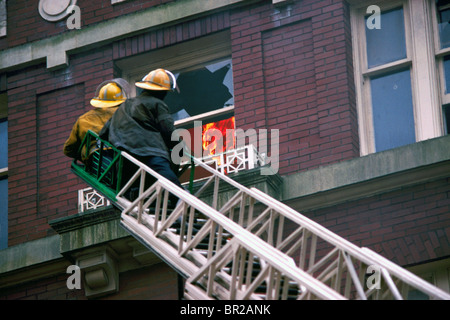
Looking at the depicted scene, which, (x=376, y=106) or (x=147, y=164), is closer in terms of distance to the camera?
(x=147, y=164)

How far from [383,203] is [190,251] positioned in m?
3.07

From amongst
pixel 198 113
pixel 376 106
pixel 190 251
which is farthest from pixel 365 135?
pixel 190 251

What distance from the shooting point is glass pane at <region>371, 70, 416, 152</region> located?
47.5ft

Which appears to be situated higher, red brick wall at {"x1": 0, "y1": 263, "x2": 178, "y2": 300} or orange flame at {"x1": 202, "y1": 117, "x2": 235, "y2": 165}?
orange flame at {"x1": 202, "y1": 117, "x2": 235, "y2": 165}

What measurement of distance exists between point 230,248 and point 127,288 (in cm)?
444

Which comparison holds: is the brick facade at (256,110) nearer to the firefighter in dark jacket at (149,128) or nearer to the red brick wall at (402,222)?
the red brick wall at (402,222)

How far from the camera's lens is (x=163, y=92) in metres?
13.7

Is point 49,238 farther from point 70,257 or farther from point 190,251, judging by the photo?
point 190,251

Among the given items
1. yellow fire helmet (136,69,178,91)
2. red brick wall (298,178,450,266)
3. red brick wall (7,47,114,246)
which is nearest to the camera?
red brick wall (298,178,450,266)

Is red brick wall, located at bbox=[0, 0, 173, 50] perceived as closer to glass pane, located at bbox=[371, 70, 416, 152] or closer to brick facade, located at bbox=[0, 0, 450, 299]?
brick facade, located at bbox=[0, 0, 450, 299]

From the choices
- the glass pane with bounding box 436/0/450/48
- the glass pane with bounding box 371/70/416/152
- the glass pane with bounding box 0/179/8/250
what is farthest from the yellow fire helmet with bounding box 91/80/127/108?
the glass pane with bounding box 436/0/450/48

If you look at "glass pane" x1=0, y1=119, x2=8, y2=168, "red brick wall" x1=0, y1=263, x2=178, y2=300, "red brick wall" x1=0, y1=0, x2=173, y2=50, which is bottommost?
"red brick wall" x1=0, y1=263, x2=178, y2=300

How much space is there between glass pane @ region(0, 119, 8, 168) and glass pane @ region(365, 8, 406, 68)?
5256 mm
